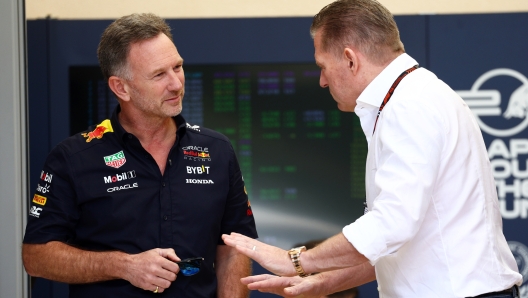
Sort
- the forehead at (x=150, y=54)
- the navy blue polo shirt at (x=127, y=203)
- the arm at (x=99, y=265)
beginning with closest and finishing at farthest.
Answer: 1. the arm at (x=99, y=265)
2. the navy blue polo shirt at (x=127, y=203)
3. the forehead at (x=150, y=54)

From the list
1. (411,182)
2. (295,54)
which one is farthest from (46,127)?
(411,182)

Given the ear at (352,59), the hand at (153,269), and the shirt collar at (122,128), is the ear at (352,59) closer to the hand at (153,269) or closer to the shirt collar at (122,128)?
the shirt collar at (122,128)

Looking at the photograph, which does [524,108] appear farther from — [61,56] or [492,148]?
[61,56]

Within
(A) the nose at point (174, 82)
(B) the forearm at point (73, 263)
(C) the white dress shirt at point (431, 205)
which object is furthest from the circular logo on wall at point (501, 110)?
(B) the forearm at point (73, 263)

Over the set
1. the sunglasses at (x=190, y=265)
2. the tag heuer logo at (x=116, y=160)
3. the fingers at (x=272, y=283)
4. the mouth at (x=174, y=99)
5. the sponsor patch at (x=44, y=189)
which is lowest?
the fingers at (x=272, y=283)

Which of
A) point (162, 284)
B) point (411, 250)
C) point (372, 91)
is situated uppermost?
point (372, 91)

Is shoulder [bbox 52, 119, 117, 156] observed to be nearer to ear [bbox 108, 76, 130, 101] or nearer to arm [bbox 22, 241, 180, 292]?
ear [bbox 108, 76, 130, 101]

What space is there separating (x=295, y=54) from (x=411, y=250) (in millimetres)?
1873

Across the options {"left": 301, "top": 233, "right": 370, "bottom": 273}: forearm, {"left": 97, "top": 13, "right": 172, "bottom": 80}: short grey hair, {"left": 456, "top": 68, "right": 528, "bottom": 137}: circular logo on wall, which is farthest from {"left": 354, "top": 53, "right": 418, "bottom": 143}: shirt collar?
{"left": 456, "top": 68, "right": 528, "bottom": 137}: circular logo on wall

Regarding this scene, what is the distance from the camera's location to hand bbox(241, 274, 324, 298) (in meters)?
2.00

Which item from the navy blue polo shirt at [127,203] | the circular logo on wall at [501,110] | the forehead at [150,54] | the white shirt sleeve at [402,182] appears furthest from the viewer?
the circular logo on wall at [501,110]

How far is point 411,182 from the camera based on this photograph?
174 centimetres

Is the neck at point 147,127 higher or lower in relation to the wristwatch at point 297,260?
higher

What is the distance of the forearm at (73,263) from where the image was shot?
2082 mm
